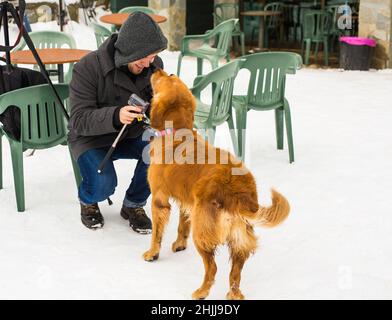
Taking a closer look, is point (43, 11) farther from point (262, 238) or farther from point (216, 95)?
point (262, 238)

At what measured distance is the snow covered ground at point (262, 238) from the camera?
10.5 ft

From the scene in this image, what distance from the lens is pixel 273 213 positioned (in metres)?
2.72

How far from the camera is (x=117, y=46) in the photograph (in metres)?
3.44

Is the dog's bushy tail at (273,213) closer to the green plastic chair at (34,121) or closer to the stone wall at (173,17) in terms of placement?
the green plastic chair at (34,121)

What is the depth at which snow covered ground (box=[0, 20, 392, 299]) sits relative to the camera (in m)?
3.21

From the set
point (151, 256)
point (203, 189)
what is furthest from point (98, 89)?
point (203, 189)

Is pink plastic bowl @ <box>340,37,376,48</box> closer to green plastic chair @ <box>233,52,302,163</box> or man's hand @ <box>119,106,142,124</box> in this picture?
green plastic chair @ <box>233,52,302,163</box>

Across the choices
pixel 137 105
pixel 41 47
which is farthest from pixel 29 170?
pixel 137 105

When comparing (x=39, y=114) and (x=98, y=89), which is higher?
(x=98, y=89)

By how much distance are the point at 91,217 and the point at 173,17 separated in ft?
23.8

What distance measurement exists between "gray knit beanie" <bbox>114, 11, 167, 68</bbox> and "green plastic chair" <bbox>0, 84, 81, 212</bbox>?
820 millimetres
